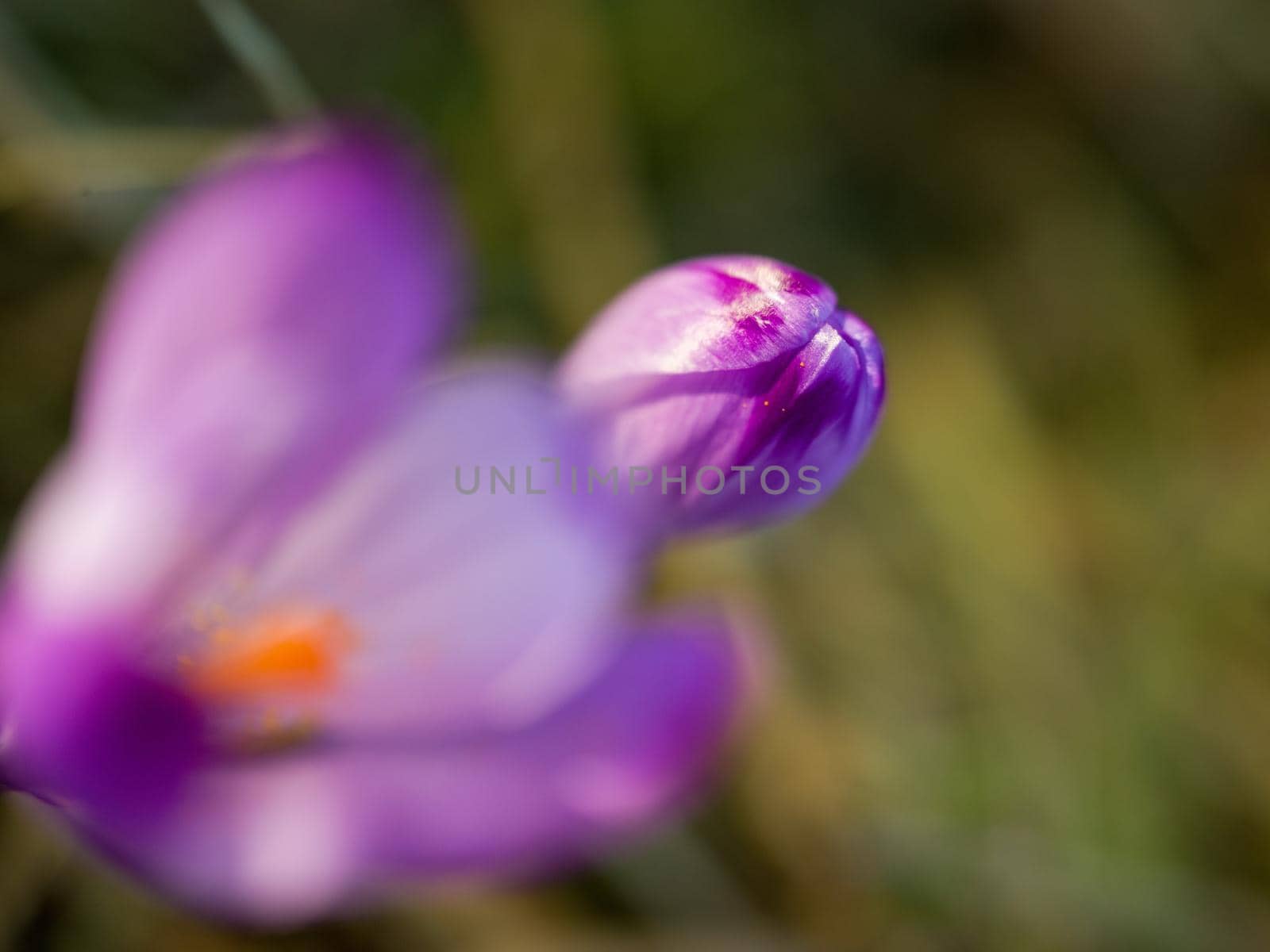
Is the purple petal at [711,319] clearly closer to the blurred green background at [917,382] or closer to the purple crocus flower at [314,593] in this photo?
the purple crocus flower at [314,593]

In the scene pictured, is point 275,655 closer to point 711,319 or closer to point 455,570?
point 455,570

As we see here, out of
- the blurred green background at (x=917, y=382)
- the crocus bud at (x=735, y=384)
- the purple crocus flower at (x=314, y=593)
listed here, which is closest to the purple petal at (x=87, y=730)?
the purple crocus flower at (x=314, y=593)

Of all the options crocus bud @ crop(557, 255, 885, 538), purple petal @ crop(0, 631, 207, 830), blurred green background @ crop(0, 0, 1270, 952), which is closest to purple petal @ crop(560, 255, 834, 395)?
crocus bud @ crop(557, 255, 885, 538)

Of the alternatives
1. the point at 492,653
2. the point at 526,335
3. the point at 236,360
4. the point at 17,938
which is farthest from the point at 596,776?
the point at 526,335

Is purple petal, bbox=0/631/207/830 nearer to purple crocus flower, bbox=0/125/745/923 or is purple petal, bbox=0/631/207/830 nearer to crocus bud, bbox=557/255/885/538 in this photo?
purple crocus flower, bbox=0/125/745/923

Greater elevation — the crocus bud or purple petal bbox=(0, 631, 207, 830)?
the crocus bud

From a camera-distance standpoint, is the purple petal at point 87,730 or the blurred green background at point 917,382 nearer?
the purple petal at point 87,730

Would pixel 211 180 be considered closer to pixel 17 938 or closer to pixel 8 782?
pixel 8 782
